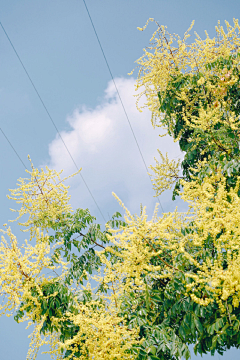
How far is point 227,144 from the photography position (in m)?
3.01

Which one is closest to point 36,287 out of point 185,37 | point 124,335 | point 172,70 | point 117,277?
point 117,277

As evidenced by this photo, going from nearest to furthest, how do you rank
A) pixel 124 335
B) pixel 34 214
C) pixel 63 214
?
pixel 124 335 < pixel 34 214 < pixel 63 214

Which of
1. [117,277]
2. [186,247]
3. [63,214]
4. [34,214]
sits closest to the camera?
[117,277]

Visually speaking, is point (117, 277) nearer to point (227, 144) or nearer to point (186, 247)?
point (186, 247)

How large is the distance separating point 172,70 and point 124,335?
137 inches

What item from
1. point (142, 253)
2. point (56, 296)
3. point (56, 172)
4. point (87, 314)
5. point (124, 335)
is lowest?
point (124, 335)

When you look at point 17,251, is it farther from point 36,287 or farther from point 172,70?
point 172,70

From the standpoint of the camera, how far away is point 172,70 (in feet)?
13.2

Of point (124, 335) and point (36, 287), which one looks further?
point (36, 287)

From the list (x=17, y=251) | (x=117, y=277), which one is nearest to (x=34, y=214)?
(x=17, y=251)

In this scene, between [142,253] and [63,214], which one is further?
[63,214]

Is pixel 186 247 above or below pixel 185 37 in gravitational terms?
below

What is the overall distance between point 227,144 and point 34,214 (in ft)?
9.42

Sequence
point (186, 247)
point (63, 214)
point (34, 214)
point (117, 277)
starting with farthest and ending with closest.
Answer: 1. point (63, 214)
2. point (34, 214)
3. point (186, 247)
4. point (117, 277)
